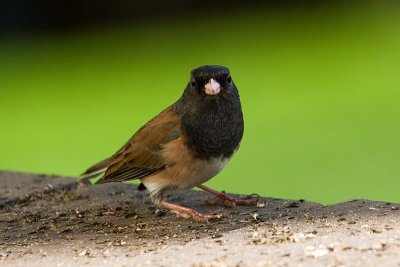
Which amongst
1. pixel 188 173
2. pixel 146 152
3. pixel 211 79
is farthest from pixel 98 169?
pixel 211 79

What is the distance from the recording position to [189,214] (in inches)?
165

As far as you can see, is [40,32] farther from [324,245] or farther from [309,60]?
[324,245]

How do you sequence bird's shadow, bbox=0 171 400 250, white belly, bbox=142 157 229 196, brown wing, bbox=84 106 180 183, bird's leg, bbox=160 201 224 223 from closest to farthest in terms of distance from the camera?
bird's shadow, bbox=0 171 400 250 → bird's leg, bbox=160 201 224 223 → white belly, bbox=142 157 229 196 → brown wing, bbox=84 106 180 183

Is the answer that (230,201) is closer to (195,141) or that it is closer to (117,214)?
(195,141)

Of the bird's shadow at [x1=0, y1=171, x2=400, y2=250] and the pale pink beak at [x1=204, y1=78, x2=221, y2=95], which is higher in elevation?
the pale pink beak at [x1=204, y1=78, x2=221, y2=95]

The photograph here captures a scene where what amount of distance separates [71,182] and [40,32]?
27.1 ft

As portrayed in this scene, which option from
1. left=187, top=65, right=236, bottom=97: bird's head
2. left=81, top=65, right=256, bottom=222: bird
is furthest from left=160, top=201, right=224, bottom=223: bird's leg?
left=187, top=65, right=236, bottom=97: bird's head

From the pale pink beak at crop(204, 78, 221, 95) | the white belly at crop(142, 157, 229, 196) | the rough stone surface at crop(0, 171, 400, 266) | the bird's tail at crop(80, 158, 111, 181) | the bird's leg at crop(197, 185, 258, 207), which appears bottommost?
the rough stone surface at crop(0, 171, 400, 266)

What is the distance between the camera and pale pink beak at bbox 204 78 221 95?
416 cm

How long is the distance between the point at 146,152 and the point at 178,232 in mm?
610

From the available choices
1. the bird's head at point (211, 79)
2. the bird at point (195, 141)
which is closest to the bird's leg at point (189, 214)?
the bird at point (195, 141)

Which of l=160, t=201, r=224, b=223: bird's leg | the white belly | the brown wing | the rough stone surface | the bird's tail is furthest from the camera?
the bird's tail

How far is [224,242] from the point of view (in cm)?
353

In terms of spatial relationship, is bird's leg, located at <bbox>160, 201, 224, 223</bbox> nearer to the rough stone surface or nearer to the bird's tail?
the rough stone surface
